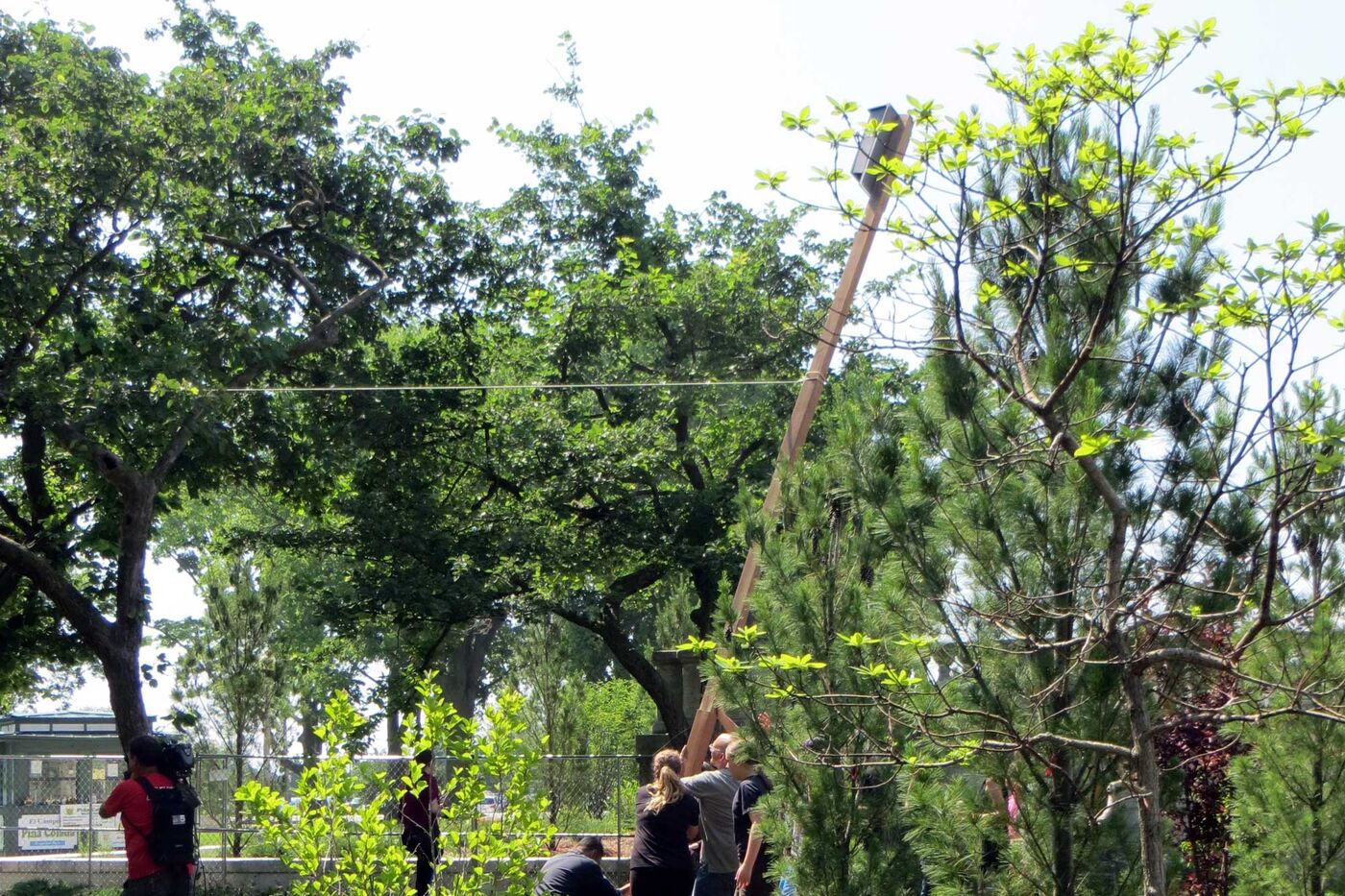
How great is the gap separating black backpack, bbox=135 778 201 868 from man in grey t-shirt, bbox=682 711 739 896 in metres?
3.38

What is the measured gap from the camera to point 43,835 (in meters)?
20.0

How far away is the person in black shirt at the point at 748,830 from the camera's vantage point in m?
8.02

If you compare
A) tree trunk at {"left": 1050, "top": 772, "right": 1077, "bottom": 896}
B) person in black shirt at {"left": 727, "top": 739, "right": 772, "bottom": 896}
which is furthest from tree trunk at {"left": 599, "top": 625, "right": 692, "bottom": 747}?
tree trunk at {"left": 1050, "top": 772, "right": 1077, "bottom": 896}

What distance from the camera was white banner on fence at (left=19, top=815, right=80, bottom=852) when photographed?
62.8ft

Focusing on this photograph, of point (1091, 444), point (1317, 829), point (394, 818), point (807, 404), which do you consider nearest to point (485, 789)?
point (394, 818)

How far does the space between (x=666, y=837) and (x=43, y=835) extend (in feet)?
48.7

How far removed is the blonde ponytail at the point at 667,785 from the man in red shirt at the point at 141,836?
325 centimetres

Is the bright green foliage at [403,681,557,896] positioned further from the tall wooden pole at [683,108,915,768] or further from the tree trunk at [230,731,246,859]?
the tree trunk at [230,731,246,859]

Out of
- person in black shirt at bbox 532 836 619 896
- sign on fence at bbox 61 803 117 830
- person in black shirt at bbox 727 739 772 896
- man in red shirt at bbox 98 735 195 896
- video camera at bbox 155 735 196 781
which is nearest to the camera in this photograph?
person in black shirt at bbox 532 836 619 896

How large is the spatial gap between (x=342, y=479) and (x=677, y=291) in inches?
238

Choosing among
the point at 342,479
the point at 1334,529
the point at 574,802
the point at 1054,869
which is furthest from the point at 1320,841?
the point at 342,479

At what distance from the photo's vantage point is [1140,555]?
5.33 meters

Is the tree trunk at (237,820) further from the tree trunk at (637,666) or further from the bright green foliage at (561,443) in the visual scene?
the tree trunk at (637,666)

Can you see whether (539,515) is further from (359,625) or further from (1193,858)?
(1193,858)
